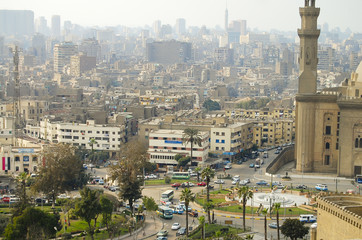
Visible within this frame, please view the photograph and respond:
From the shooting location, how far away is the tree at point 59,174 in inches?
1598

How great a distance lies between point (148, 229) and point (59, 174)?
732cm

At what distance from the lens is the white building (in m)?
53.6

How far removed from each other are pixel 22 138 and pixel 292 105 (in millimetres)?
37207

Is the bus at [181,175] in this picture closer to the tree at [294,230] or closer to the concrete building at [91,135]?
the concrete building at [91,135]

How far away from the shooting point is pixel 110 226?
34938 mm

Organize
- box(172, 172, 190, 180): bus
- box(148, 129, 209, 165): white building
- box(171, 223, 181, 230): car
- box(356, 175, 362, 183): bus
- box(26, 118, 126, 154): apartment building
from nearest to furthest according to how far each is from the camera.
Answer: box(171, 223, 181, 230): car, box(356, 175, 362, 183): bus, box(172, 172, 190, 180): bus, box(148, 129, 209, 165): white building, box(26, 118, 126, 154): apartment building

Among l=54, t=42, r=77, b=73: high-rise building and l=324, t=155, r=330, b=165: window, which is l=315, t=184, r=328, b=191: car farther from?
l=54, t=42, r=77, b=73: high-rise building

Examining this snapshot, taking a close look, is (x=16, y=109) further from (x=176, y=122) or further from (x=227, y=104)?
(x=227, y=104)

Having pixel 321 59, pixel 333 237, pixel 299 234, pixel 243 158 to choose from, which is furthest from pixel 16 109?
pixel 321 59

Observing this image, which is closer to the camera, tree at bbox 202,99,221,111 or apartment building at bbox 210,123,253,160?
apartment building at bbox 210,123,253,160

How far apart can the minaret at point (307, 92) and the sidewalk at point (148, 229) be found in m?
15.2

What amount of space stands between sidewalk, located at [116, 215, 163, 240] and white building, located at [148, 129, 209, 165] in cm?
1476

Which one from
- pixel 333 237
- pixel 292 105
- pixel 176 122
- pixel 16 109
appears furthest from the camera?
pixel 292 105

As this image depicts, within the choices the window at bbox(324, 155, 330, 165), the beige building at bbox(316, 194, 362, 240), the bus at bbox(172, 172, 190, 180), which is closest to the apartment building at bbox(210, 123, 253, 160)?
the bus at bbox(172, 172, 190, 180)
